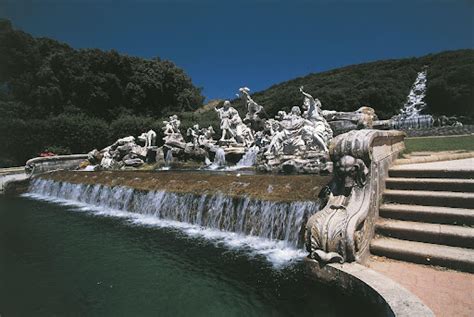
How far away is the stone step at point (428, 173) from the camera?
466 centimetres

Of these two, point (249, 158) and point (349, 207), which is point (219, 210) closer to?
point (349, 207)

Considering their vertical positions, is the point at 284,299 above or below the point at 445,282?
below

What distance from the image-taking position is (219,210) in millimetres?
7328

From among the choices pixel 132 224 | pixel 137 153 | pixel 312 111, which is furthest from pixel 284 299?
pixel 137 153

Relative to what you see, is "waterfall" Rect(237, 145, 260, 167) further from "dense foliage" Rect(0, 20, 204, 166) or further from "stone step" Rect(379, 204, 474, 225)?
"dense foliage" Rect(0, 20, 204, 166)

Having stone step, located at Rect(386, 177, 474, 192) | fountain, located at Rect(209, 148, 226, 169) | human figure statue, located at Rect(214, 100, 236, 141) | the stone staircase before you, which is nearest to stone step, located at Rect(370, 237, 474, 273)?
the stone staircase

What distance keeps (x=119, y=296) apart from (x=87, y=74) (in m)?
31.3

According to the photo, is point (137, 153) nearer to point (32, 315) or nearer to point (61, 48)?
point (32, 315)

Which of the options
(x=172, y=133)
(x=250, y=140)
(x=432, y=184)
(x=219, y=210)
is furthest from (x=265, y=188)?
(x=172, y=133)

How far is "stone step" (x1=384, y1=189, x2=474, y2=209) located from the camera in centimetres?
418

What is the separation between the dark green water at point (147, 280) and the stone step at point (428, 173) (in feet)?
7.06

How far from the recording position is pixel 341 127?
16969mm

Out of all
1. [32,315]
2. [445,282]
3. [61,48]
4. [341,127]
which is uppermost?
[61,48]

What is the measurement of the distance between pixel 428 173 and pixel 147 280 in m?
4.54
